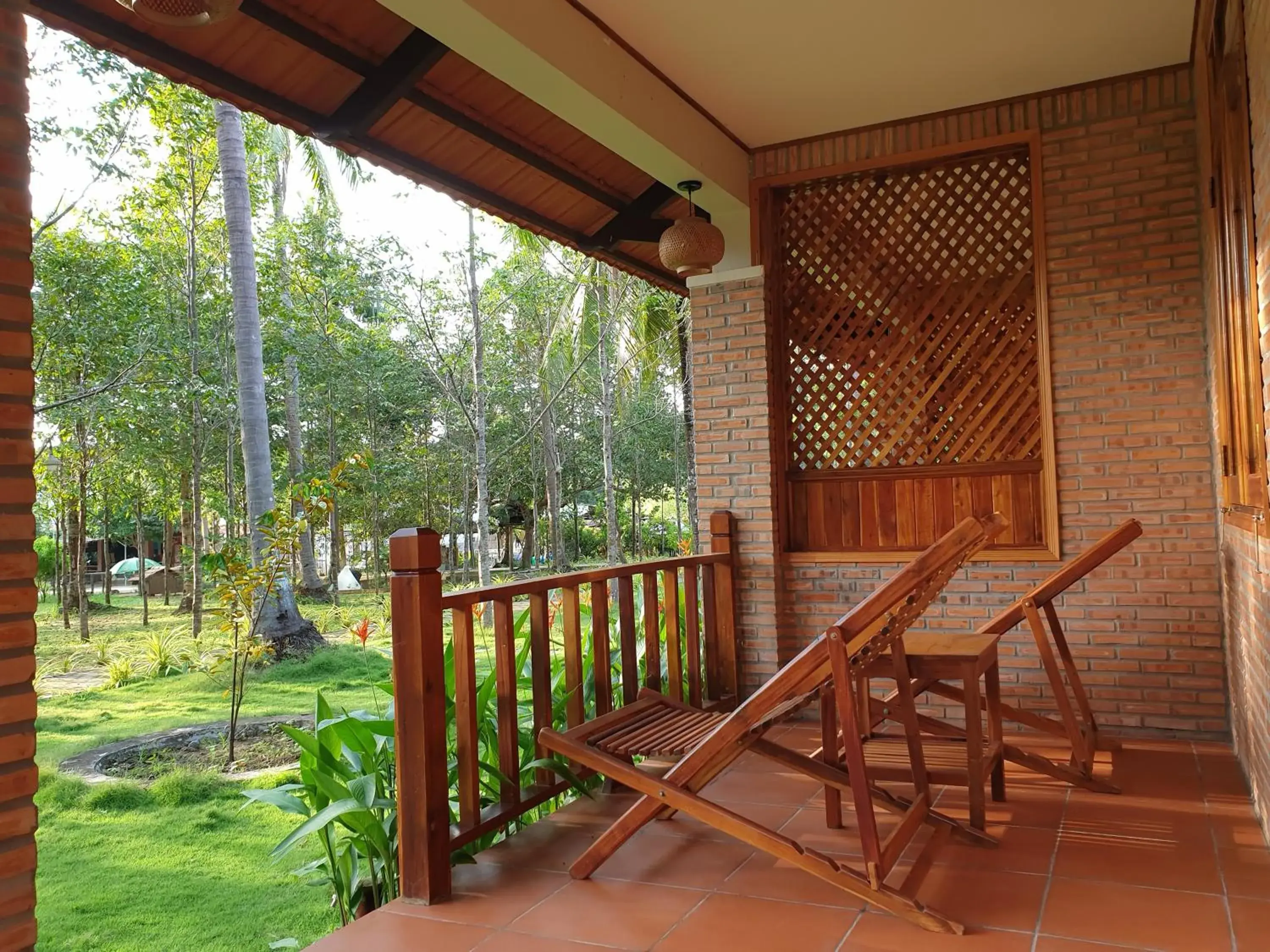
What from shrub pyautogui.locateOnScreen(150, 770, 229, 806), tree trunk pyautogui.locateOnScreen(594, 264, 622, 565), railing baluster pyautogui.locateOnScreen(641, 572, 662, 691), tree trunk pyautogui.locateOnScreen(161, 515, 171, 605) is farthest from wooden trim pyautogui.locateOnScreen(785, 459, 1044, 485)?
tree trunk pyautogui.locateOnScreen(161, 515, 171, 605)

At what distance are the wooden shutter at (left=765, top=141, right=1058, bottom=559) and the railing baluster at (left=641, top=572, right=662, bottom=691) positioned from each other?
129cm

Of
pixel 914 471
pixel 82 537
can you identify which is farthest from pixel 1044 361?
pixel 82 537

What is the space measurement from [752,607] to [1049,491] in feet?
5.15

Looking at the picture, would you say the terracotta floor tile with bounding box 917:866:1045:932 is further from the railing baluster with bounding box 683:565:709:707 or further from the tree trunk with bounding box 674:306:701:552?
the tree trunk with bounding box 674:306:701:552

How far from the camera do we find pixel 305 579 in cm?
1366

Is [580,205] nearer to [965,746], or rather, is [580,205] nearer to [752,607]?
[752,607]

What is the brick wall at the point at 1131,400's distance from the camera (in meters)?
4.27

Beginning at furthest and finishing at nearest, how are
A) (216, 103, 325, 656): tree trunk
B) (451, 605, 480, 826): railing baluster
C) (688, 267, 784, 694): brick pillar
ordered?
(216, 103, 325, 656): tree trunk
(688, 267, 784, 694): brick pillar
(451, 605, 480, 826): railing baluster

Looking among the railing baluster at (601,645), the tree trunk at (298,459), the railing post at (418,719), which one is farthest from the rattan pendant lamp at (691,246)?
the tree trunk at (298,459)

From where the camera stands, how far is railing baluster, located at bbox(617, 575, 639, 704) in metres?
3.72

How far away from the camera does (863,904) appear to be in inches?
98.9

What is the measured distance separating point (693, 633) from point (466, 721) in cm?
177

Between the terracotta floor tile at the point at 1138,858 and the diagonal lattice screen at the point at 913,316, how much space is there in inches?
83.4

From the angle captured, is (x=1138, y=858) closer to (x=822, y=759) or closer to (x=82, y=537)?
(x=822, y=759)
